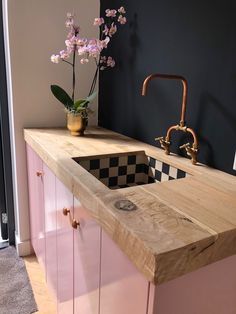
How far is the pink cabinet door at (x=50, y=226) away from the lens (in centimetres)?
131

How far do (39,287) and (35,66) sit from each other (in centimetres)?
134

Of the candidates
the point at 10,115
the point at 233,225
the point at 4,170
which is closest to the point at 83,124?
the point at 10,115

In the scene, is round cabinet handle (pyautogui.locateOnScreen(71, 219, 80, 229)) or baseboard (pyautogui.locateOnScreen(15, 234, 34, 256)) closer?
round cabinet handle (pyautogui.locateOnScreen(71, 219, 80, 229))

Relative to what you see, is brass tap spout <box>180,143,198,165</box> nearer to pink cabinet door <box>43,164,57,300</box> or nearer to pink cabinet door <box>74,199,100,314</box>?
pink cabinet door <box>74,199,100,314</box>

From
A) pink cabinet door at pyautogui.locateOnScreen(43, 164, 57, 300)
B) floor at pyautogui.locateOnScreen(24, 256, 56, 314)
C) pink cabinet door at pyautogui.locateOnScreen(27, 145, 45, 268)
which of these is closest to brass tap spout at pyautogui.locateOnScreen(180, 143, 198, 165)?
pink cabinet door at pyautogui.locateOnScreen(43, 164, 57, 300)

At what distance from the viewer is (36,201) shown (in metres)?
1.66

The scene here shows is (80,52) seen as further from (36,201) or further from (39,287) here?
(39,287)

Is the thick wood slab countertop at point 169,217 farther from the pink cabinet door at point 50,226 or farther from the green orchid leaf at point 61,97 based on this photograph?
the green orchid leaf at point 61,97

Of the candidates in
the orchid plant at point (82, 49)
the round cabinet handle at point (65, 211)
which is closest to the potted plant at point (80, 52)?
the orchid plant at point (82, 49)

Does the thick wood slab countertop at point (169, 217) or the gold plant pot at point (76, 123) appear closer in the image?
the thick wood slab countertop at point (169, 217)

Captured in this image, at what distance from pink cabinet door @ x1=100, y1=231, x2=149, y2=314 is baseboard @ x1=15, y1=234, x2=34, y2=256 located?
1230 millimetres

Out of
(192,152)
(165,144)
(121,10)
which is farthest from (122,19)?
(192,152)

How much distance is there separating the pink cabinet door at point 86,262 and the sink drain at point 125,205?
0.40ft

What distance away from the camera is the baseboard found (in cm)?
194
